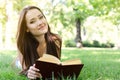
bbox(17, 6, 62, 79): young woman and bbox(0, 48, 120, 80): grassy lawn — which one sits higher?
bbox(17, 6, 62, 79): young woman

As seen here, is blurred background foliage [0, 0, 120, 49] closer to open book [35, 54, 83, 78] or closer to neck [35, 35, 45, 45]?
neck [35, 35, 45, 45]

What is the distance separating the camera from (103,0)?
61.9ft

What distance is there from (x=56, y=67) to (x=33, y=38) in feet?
3.18

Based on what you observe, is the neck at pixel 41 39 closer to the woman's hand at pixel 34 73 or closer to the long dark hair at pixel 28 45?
the long dark hair at pixel 28 45

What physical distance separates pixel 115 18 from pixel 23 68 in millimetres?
23083

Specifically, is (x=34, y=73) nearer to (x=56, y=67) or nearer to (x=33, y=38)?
(x=56, y=67)

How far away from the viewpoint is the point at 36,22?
4.00 metres

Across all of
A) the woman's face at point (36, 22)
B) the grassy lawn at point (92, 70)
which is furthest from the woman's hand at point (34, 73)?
the woman's face at point (36, 22)

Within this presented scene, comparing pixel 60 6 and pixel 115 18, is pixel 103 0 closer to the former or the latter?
pixel 115 18

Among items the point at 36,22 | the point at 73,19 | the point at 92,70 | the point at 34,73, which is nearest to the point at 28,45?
Answer: the point at 36,22

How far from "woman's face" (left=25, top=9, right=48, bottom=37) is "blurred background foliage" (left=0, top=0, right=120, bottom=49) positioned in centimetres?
1434

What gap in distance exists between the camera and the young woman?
4.02 m

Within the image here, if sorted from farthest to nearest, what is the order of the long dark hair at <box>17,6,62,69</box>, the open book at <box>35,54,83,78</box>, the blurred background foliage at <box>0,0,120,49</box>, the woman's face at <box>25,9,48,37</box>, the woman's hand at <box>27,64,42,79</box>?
1. the blurred background foliage at <box>0,0,120,49</box>
2. the long dark hair at <box>17,6,62,69</box>
3. the woman's face at <box>25,9,48,37</box>
4. the woman's hand at <box>27,64,42,79</box>
5. the open book at <box>35,54,83,78</box>

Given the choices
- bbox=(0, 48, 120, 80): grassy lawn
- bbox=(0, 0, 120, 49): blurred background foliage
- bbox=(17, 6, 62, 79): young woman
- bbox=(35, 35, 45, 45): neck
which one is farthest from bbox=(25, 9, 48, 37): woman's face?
bbox=(0, 0, 120, 49): blurred background foliage
